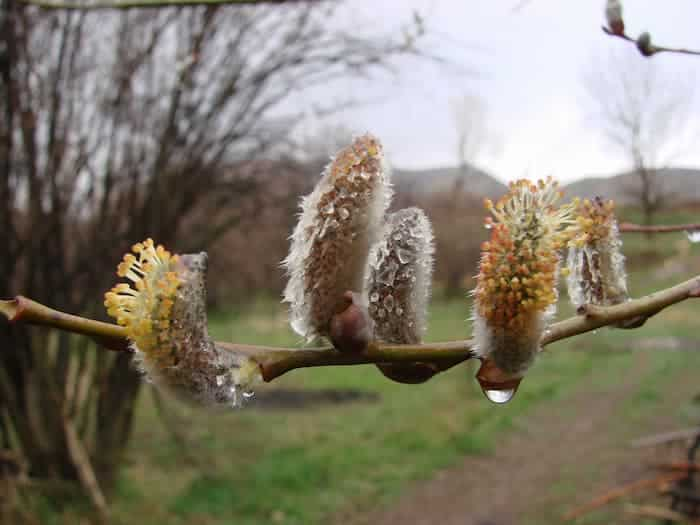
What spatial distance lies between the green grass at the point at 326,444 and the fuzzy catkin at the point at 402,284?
4441mm

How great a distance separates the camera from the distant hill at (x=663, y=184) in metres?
1.02

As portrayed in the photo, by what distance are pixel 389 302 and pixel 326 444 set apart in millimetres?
6925

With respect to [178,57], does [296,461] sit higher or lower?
lower

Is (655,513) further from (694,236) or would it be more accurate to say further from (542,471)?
(694,236)

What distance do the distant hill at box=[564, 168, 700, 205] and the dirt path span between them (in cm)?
447

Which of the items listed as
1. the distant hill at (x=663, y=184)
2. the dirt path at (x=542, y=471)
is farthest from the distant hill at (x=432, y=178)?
the dirt path at (x=542, y=471)

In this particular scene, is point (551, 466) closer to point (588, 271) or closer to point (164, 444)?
point (164, 444)

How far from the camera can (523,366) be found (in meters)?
0.61

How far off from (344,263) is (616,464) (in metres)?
6.47

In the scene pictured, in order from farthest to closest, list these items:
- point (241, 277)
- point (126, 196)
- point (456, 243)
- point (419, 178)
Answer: point (456, 243)
point (241, 277)
point (126, 196)
point (419, 178)

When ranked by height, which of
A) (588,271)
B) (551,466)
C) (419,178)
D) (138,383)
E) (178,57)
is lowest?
(551,466)

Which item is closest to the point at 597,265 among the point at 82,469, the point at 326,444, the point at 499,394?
the point at 499,394

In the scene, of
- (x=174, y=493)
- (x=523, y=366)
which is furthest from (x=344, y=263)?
(x=174, y=493)

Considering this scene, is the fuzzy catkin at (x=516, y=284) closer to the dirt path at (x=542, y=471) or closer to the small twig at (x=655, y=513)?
the small twig at (x=655, y=513)
